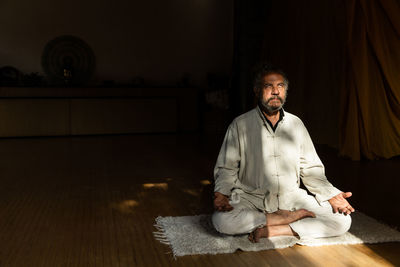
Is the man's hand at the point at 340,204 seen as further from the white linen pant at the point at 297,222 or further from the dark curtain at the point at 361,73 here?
the dark curtain at the point at 361,73

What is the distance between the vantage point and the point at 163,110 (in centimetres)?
692

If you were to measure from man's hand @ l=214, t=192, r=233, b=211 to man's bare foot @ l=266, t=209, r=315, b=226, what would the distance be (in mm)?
219

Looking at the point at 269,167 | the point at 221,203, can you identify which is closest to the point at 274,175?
the point at 269,167

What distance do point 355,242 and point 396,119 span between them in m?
2.66

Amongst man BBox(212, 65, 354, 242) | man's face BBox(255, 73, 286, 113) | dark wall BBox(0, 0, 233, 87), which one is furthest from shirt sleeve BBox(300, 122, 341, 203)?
dark wall BBox(0, 0, 233, 87)

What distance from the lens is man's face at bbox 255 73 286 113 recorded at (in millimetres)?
2217

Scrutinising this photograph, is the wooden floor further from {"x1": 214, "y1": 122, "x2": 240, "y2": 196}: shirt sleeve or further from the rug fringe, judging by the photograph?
{"x1": 214, "y1": 122, "x2": 240, "y2": 196}: shirt sleeve

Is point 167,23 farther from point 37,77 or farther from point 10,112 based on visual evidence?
point 10,112

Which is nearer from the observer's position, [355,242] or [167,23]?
[355,242]

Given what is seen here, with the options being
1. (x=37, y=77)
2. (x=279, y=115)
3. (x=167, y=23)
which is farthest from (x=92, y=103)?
(x=279, y=115)

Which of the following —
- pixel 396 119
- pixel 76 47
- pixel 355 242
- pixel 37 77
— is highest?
pixel 76 47

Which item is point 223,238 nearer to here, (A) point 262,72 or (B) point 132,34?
(A) point 262,72

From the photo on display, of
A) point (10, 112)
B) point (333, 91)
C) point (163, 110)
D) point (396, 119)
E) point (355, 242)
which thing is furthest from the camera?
point (163, 110)

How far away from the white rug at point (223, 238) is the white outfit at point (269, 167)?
0.17 meters
